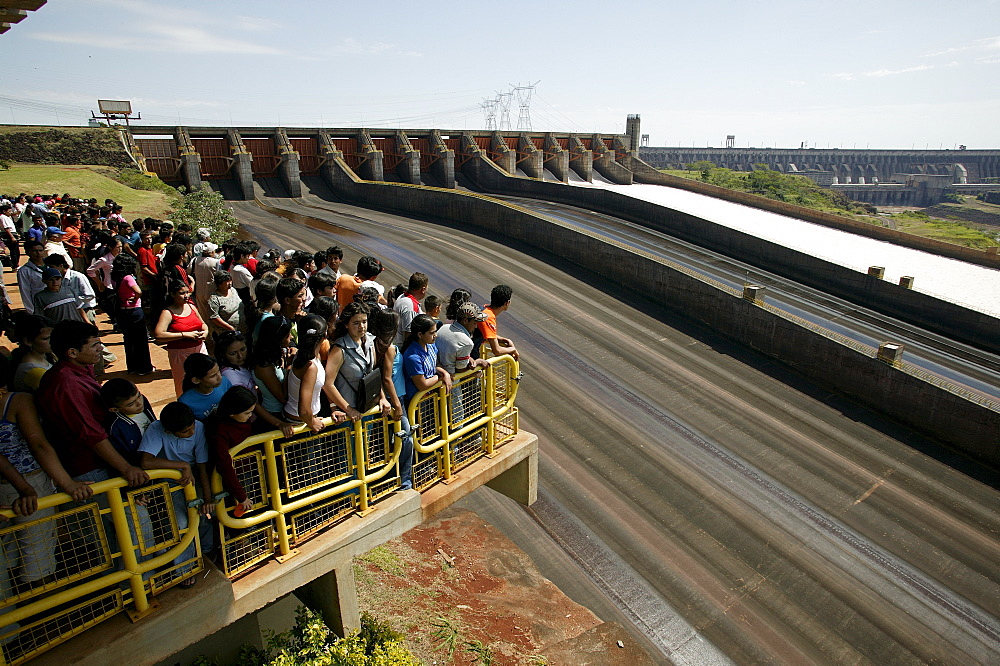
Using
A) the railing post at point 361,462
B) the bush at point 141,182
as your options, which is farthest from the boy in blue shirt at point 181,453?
the bush at point 141,182

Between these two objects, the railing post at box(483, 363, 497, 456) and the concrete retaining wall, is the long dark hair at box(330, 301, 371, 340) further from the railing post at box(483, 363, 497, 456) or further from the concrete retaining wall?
the concrete retaining wall

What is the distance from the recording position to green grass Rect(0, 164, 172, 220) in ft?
71.7

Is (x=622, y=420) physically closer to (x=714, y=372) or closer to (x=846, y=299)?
(x=714, y=372)

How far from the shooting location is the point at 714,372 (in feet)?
46.5

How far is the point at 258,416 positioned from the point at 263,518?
728 millimetres

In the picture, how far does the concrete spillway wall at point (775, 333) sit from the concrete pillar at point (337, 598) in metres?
12.6

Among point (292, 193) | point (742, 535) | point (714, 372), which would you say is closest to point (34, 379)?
point (742, 535)

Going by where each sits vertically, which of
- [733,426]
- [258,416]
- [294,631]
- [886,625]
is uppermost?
[258,416]

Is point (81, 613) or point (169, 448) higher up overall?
point (169, 448)

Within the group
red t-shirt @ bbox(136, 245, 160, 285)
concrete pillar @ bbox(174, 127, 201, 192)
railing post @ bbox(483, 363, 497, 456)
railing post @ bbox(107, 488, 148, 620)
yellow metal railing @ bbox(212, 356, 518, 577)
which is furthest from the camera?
concrete pillar @ bbox(174, 127, 201, 192)

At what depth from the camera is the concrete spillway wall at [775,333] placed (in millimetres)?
11625

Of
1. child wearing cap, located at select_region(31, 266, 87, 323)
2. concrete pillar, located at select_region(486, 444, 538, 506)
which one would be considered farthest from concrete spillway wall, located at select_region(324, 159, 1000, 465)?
child wearing cap, located at select_region(31, 266, 87, 323)

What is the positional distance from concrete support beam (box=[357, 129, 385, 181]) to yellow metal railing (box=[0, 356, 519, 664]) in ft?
111

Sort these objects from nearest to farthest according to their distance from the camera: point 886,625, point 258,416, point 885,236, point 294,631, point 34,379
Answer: point 34,379 < point 258,416 < point 294,631 < point 886,625 < point 885,236
